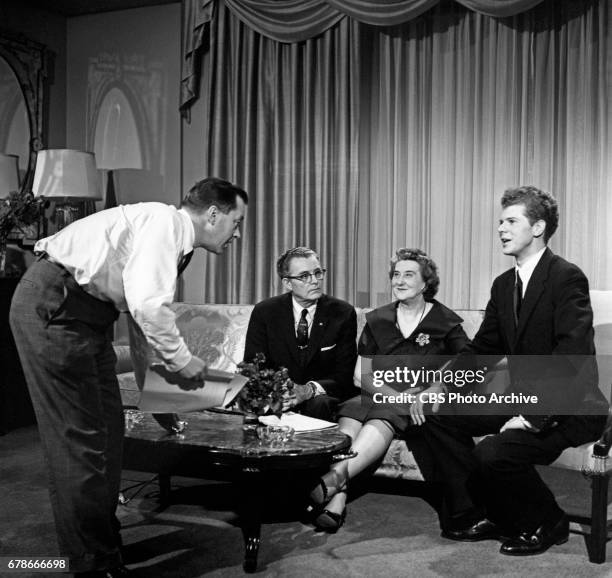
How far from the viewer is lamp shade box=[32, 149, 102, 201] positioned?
4.83 metres

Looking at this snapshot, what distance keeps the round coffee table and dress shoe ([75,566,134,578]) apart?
0.40 metres

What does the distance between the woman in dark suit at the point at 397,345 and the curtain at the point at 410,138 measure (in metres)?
1.10

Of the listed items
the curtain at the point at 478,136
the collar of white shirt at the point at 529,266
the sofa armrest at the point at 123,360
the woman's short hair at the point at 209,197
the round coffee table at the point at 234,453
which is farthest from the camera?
the sofa armrest at the point at 123,360

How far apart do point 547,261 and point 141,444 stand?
1.70m

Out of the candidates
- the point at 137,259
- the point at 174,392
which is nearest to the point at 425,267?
the point at 174,392

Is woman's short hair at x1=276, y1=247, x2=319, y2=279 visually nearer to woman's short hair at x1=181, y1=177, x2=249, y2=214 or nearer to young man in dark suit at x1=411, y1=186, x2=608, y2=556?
young man in dark suit at x1=411, y1=186, x2=608, y2=556

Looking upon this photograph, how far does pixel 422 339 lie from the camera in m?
3.55

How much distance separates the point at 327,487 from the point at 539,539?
810mm

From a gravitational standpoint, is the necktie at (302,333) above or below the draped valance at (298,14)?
below

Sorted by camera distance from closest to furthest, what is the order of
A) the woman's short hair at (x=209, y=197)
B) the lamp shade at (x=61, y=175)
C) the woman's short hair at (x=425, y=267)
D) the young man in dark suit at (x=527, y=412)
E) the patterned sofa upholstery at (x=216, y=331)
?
the woman's short hair at (x=209, y=197)
the young man in dark suit at (x=527, y=412)
the woman's short hair at (x=425, y=267)
the patterned sofa upholstery at (x=216, y=331)
the lamp shade at (x=61, y=175)

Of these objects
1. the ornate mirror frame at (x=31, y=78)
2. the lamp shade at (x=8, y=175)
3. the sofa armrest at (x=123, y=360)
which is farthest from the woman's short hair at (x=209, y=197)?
the ornate mirror frame at (x=31, y=78)

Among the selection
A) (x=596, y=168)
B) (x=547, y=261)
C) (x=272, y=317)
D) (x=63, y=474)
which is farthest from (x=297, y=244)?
(x=63, y=474)

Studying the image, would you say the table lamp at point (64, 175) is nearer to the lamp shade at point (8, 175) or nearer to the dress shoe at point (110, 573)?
the lamp shade at point (8, 175)

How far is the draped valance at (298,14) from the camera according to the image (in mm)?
4375
